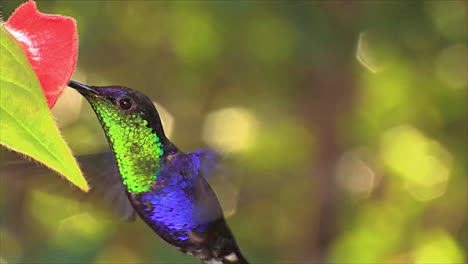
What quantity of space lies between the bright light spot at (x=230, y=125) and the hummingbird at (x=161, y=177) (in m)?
0.85

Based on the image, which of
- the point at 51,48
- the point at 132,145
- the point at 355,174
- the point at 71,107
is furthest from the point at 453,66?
the point at 51,48

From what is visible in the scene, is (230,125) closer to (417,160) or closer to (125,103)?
(417,160)

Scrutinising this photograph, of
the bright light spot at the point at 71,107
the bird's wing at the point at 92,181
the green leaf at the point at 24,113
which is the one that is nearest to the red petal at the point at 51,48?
the green leaf at the point at 24,113

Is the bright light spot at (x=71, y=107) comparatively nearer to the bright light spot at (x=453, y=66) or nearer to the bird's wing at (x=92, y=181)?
the bright light spot at (x=453, y=66)

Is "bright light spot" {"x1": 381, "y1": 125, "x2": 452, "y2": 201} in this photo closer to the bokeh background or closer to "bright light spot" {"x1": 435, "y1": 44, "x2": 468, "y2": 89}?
the bokeh background

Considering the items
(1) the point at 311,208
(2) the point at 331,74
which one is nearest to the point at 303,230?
(1) the point at 311,208

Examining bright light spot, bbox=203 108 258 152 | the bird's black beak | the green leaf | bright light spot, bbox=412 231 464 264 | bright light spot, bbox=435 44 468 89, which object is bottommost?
bright light spot, bbox=412 231 464 264

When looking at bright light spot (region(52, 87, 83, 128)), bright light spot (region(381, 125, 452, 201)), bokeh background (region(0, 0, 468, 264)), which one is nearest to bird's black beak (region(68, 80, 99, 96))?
bokeh background (region(0, 0, 468, 264))

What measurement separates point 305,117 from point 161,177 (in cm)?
120

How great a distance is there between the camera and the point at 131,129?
0.40 m

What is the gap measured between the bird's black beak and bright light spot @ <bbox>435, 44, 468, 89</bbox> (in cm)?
130

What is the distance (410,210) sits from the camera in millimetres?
1537

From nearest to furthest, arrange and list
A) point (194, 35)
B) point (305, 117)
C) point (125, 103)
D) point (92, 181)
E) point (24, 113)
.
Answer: point (24, 113) < point (125, 103) < point (92, 181) < point (194, 35) < point (305, 117)

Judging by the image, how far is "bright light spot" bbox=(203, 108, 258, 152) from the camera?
143 cm
